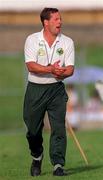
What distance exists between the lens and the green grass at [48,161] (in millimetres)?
12625

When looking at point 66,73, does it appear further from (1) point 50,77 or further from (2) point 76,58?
(2) point 76,58

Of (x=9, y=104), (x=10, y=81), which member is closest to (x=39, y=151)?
(x=9, y=104)

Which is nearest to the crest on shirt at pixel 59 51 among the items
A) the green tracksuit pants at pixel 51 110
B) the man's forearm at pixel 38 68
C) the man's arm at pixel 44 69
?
the man's arm at pixel 44 69

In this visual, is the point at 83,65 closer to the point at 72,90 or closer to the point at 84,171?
the point at 72,90

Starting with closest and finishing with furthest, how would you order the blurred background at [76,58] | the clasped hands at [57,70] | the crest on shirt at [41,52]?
1. the clasped hands at [57,70]
2. the crest on shirt at [41,52]
3. the blurred background at [76,58]

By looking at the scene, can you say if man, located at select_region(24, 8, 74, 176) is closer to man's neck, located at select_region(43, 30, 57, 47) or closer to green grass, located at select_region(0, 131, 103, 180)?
man's neck, located at select_region(43, 30, 57, 47)

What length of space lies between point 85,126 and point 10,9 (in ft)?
58.0

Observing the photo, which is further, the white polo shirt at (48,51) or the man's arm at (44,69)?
the white polo shirt at (48,51)

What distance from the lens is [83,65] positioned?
26969mm

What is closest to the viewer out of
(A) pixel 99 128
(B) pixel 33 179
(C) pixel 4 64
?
(B) pixel 33 179

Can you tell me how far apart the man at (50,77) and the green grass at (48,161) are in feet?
1.52

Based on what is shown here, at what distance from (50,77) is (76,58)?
49.5 ft

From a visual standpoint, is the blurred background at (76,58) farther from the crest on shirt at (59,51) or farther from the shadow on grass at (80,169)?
the crest on shirt at (59,51)

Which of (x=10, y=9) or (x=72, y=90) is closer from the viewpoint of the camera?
(x=72, y=90)
